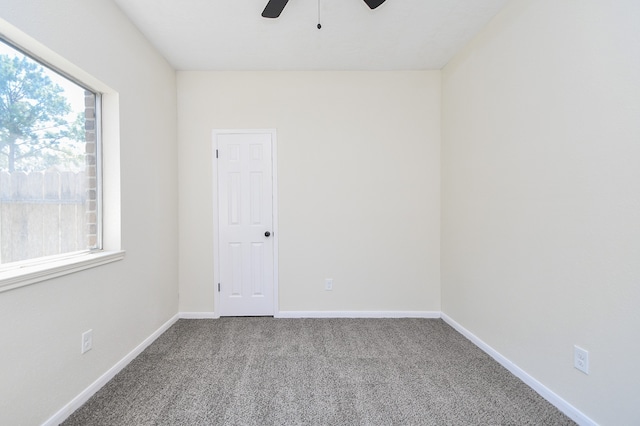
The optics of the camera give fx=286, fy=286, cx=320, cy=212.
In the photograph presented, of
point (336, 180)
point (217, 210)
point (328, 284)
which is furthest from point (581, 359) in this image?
point (217, 210)

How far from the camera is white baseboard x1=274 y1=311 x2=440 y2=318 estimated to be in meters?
3.17

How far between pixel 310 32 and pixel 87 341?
2839 mm

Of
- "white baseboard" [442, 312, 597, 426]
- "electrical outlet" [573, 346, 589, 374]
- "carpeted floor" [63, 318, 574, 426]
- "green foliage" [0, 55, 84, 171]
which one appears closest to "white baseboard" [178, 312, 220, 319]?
"carpeted floor" [63, 318, 574, 426]

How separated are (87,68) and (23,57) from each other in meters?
0.33

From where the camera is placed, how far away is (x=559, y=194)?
5.65 feet

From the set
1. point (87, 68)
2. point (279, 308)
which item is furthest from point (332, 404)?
point (87, 68)

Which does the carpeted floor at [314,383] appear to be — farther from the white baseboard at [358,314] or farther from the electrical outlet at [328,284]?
the electrical outlet at [328,284]

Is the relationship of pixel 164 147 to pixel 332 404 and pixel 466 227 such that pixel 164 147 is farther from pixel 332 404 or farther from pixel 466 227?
pixel 466 227

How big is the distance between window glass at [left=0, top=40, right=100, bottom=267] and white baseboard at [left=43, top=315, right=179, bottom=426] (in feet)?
2.88

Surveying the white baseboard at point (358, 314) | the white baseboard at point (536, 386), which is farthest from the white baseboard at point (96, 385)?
the white baseboard at point (536, 386)

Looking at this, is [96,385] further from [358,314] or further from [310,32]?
[310,32]

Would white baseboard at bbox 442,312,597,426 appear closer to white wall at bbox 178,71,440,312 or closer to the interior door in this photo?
white wall at bbox 178,71,440,312

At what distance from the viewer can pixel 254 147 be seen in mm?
3164

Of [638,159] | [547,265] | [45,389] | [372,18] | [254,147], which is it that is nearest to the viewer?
[638,159]
